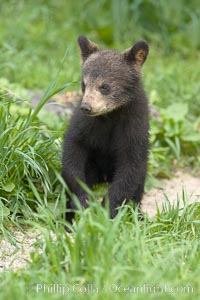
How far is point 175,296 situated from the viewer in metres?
3.99

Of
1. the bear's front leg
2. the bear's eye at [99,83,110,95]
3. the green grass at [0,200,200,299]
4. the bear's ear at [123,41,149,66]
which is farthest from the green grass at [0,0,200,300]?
the bear's ear at [123,41,149,66]

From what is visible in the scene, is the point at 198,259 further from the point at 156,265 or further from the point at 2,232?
the point at 2,232

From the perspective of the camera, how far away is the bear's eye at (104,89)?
591cm

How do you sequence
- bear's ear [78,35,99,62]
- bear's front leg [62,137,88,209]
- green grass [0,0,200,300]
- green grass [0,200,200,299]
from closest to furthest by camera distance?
green grass [0,200,200,299]
green grass [0,0,200,300]
bear's front leg [62,137,88,209]
bear's ear [78,35,99,62]

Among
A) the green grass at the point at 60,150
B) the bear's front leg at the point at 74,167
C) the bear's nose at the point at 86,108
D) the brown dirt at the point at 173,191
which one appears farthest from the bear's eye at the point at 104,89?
the brown dirt at the point at 173,191

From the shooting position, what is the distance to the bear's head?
5.85 meters

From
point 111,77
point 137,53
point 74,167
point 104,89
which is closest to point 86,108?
point 104,89

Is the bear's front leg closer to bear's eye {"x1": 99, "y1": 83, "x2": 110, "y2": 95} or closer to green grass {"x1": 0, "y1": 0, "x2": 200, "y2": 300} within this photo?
green grass {"x1": 0, "y1": 0, "x2": 200, "y2": 300}

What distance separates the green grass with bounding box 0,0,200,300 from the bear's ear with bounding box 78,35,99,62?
0.31 meters

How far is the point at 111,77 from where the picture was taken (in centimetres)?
596

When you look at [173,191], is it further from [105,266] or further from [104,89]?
[105,266]

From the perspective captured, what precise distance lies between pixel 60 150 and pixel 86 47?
3.29 ft

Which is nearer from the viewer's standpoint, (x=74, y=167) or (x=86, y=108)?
(x=86, y=108)

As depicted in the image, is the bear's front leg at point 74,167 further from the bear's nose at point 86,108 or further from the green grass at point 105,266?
the green grass at point 105,266
